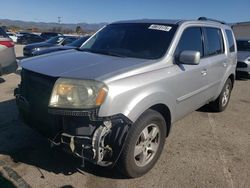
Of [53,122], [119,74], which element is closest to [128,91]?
[119,74]

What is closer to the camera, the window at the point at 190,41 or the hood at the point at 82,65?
the hood at the point at 82,65

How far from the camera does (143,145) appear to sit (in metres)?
3.59

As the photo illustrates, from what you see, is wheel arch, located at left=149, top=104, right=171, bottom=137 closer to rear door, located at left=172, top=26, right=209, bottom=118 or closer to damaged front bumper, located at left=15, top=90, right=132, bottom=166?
rear door, located at left=172, top=26, right=209, bottom=118

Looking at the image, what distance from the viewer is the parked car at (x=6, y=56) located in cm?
745

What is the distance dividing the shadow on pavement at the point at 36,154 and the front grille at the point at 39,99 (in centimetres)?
52

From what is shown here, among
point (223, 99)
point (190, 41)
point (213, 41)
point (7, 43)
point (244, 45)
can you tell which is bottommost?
point (223, 99)

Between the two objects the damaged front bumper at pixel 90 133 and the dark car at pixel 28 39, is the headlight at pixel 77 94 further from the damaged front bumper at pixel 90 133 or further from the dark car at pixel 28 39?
the dark car at pixel 28 39

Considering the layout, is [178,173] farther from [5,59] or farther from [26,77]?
[5,59]

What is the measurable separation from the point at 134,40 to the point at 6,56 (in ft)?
14.4

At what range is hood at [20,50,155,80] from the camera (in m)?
3.23

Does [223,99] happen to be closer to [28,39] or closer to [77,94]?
[77,94]

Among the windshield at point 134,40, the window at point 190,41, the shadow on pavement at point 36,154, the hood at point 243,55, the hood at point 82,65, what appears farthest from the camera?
the hood at point 243,55

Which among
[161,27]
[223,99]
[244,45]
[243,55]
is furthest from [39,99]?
[244,45]

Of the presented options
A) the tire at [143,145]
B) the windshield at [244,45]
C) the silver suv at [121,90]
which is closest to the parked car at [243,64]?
the windshield at [244,45]
